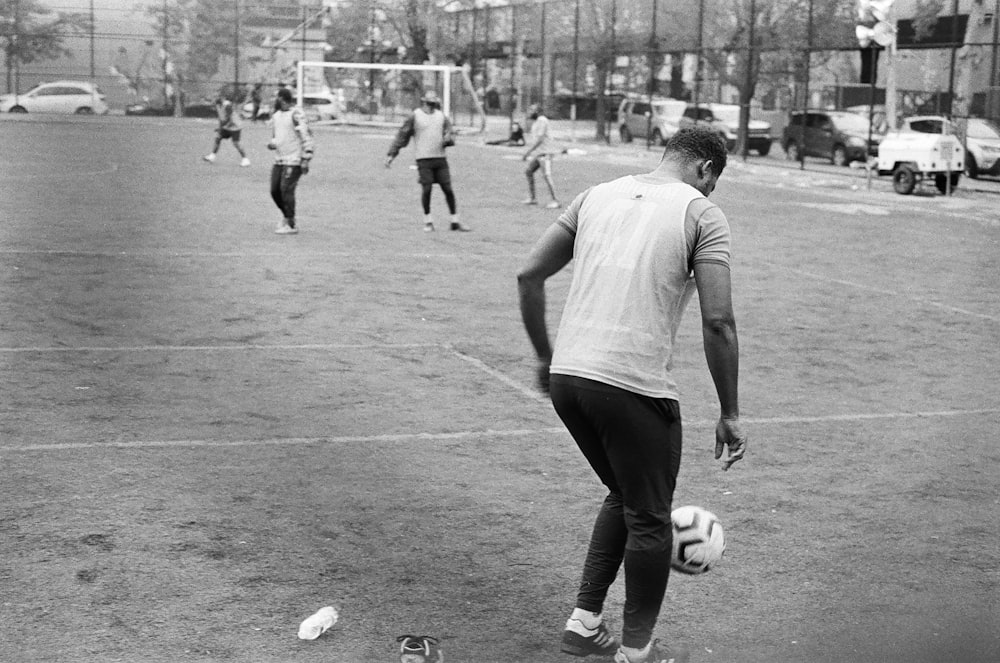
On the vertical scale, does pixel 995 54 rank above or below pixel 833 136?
above

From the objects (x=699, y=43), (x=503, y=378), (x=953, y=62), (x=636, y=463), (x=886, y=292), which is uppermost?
(x=699, y=43)

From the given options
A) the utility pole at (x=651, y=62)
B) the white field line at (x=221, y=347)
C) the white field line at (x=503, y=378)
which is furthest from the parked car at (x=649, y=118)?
the white field line at (x=503, y=378)

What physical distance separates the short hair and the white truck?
23.1 m

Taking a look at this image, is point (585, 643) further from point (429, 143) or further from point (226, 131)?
point (226, 131)

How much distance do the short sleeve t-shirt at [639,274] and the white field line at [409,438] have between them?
321 centimetres

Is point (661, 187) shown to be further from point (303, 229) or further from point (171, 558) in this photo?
point (303, 229)

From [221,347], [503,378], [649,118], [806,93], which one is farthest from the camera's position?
[649,118]

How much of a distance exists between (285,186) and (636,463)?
41.9 ft

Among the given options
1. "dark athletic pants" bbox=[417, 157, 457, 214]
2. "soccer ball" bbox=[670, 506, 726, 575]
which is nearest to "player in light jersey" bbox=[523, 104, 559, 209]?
"dark athletic pants" bbox=[417, 157, 457, 214]

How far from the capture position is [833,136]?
3356 centimetres

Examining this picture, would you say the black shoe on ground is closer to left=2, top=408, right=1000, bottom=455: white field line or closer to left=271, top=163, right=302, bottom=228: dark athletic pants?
left=2, top=408, right=1000, bottom=455: white field line

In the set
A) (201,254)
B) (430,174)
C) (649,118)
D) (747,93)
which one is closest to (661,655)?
(201,254)

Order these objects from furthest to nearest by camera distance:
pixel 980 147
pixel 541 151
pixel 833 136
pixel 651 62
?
pixel 651 62, pixel 833 136, pixel 980 147, pixel 541 151

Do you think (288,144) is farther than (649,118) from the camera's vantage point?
No
